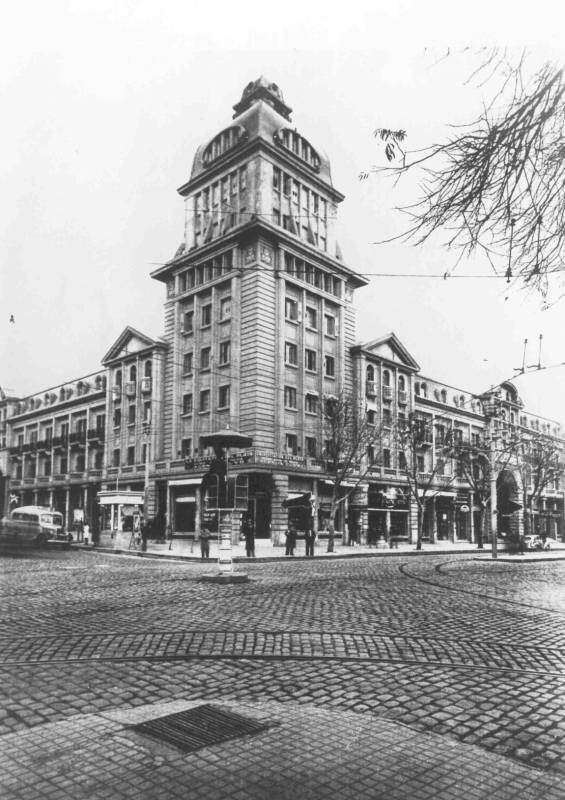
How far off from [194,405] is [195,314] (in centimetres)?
601

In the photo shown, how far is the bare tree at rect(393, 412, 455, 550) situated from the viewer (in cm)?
4147

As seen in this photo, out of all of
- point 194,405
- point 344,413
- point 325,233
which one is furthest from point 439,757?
point 325,233

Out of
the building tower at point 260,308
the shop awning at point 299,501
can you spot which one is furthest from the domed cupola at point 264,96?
the shop awning at point 299,501

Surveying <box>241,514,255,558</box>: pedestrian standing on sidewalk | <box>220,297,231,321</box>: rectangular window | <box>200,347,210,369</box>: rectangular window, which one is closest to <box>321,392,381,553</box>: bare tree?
<box>241,514,255,558</box>: pedestrian standing on sidewalk

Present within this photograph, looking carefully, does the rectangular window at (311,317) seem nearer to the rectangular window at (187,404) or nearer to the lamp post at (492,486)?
the rectangular window at (187,404)

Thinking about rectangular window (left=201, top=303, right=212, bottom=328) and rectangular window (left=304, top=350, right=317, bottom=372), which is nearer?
rectangular window (left=304, top=350, right=317, bottom=372)

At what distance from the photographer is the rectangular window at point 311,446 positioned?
39.3 m

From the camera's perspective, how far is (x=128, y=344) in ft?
155

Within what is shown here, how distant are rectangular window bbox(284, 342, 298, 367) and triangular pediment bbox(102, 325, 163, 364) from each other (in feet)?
33.7

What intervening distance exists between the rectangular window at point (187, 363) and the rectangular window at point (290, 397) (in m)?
6.79

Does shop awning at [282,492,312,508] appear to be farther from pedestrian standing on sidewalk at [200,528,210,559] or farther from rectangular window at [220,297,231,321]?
rectangular window at [220,297,231,321]

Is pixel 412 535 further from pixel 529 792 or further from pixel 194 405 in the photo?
pixel 529 792

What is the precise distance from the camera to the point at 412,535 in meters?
47.8

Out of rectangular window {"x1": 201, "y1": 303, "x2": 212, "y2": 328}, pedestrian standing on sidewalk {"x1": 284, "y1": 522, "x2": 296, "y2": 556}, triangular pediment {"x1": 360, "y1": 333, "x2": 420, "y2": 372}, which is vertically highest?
rectangular window {"x1": 201, "y1": 303, "x2": 212, "y2": 328}
